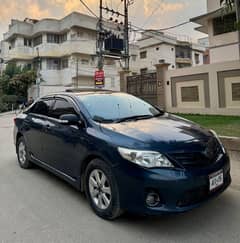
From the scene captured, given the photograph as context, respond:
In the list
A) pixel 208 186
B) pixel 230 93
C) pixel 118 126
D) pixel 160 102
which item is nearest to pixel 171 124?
pixel 118 126

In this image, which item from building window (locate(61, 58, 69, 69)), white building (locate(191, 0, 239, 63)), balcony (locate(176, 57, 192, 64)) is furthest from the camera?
balcony (locate(176, 57, 192, 64))

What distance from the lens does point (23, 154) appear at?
19.6ft

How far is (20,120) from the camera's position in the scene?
605 cm

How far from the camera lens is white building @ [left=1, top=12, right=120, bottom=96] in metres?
36.7

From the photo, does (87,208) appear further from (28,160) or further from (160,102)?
(160,102)

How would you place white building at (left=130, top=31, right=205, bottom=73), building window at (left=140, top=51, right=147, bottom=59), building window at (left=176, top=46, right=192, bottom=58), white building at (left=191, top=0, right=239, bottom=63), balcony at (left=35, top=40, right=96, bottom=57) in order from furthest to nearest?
building window at (left=176, top=46, right=192, bottom=58), building window at (left=140, top=51, right=147, bottom=59), white building at (left=130, top=31, right=205, bottom=73), balcony at (left=35, top=40, right=96, bottom=57), white building at (left=191, top=0, right=239, bottom=63)

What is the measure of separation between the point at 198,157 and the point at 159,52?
42.1m

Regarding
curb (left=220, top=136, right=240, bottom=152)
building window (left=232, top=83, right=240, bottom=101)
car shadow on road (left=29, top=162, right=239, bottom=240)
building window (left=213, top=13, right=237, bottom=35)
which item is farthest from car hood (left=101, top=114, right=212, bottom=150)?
building window (left=213, top=13, right=237, bottom=35)

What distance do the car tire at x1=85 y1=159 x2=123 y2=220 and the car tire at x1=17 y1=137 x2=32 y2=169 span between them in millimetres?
2448

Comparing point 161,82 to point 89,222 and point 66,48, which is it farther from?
point 66,48

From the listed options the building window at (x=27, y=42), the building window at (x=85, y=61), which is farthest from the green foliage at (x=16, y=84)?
the building window at (x=85, y=61)

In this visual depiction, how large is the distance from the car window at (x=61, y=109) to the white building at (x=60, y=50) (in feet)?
104

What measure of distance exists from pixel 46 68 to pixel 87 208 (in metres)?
36.1

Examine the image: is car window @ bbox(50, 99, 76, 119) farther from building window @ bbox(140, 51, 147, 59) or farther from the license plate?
building window @ bbox(140, 51, 147, 59)
